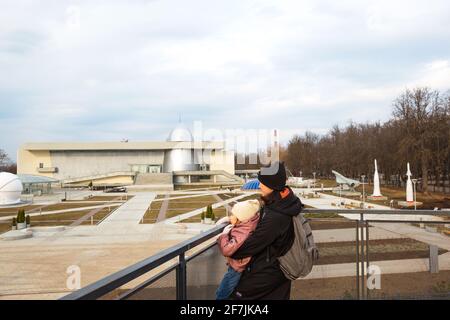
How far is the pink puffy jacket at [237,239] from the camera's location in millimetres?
2895

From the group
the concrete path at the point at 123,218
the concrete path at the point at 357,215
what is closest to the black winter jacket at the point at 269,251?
the concrete path at the point at 357,215

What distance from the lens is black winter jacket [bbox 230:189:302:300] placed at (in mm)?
2867

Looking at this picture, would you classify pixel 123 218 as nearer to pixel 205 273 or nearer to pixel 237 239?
pixel 205 273

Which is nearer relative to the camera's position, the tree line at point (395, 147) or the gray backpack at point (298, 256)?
the gray backpack at point (298, 256)

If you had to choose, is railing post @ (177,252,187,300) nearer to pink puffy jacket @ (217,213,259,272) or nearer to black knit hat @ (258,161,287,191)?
pink puffy jacket @ (217,213,259,272)

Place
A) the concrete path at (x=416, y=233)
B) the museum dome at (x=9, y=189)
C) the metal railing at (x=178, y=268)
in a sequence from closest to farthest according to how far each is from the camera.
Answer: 1. the metal railing at (x=178, y=268)
2. the concrete path at (x=416, y=233)
3. the museum dome at (x=9, y=189)

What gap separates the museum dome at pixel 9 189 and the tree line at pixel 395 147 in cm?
4355

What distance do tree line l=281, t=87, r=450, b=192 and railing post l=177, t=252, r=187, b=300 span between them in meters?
45.2

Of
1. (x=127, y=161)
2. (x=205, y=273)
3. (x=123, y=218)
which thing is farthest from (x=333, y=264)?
(x=127, y=161)

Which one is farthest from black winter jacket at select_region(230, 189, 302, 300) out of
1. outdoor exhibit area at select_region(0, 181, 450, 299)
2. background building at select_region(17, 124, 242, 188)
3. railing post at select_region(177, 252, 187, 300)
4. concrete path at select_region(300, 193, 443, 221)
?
background building at select_region(17, 124, 242, 188)

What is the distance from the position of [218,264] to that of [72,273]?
12.2 meters

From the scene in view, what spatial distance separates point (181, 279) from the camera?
309cm

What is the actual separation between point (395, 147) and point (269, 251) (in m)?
52.7

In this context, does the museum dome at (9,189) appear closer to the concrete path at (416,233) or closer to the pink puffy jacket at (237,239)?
the concrete path at (416,233)
